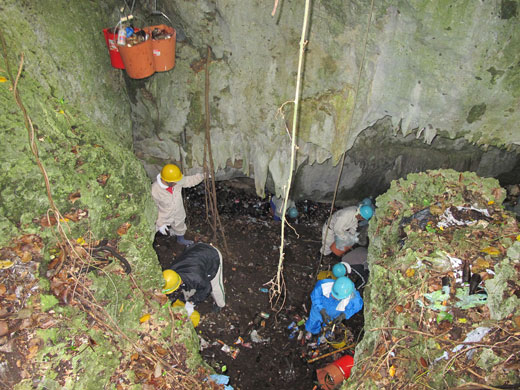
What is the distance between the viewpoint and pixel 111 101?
470cm

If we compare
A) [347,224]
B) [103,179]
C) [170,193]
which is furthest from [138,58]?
[347,224]

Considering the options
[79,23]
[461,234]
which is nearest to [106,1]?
[79,23]

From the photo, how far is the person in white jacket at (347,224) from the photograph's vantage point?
591cm

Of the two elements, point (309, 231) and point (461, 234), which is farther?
point (309, 231)

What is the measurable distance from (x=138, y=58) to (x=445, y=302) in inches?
160

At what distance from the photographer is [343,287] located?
440 cm

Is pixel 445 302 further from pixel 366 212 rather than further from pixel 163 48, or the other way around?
pixel 163 48

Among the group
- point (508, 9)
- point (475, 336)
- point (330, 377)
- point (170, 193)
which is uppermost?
point (508, 9)

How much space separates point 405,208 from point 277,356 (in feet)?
9.15

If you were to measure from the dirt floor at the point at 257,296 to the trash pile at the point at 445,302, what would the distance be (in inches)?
43.7

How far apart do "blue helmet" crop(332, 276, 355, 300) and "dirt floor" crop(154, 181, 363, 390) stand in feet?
3.15

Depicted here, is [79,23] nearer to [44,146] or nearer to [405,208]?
[44,146]

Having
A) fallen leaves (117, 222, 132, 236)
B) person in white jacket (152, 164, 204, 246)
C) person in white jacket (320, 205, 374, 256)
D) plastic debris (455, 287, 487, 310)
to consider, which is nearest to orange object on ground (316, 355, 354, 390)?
plastic debris (455, 287, 487, 310)

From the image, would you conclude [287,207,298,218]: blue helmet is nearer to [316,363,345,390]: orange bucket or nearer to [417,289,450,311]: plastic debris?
[316,363,345,390]: orange bucket
